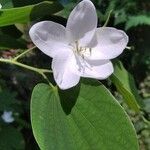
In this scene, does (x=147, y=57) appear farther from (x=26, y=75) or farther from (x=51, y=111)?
(x=51, y=111)

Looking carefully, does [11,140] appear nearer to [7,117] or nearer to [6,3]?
[7,117]

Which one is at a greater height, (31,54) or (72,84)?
(72,84)

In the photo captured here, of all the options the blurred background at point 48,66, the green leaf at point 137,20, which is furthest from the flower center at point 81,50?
the green leaf at point 137,20

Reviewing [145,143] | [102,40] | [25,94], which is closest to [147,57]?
[145,143]

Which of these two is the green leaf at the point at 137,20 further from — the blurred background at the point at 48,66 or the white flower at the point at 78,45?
the white flower at the point at 78,45

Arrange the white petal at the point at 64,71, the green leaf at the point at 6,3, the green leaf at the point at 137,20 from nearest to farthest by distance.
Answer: the white petal at the point at 64,71 → the green leaf at the point at 6,3 → the green leaf at the point at 137,20

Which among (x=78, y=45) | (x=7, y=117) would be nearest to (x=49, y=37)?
(x=78, y=45)
